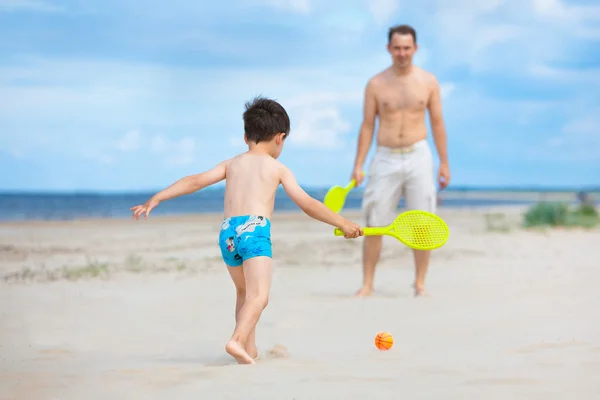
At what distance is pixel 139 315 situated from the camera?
539 centimetres

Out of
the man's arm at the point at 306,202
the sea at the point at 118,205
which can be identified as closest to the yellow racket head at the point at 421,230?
the man's arm at the point at 306,202

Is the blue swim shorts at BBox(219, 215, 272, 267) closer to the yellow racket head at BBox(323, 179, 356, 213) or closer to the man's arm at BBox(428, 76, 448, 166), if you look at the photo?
the yellow racket head at BBox(323, 179, 356, 213)

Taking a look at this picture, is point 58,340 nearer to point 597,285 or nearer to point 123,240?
point 597,285

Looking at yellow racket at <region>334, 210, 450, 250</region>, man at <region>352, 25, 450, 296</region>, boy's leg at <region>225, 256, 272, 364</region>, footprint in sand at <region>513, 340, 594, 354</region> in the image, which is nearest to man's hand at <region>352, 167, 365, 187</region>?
man at <region>352, 25, 450, 296</region>

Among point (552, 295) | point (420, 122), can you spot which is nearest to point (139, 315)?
point (420, 122)

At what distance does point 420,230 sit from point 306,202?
1.13 metres

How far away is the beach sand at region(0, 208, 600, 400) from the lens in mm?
3096

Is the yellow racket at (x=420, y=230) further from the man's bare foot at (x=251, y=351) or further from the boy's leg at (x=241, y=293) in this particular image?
the man's bare foot at (x=251, y=351)

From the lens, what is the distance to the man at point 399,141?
5945 mm

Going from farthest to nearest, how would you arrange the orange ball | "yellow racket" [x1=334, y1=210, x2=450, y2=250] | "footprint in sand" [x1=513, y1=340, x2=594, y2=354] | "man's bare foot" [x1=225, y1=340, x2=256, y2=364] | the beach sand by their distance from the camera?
1. "yellow racket" [x1=334, y1=210, x2=450, y2=250]
2. the orange ball
3. "footprint in sand" [x1=513, y1=340, x2=594, y2=354]
4. "man's bare foot" [x1=225, y1=340, x2=256, y2=364]
5. the beach sand

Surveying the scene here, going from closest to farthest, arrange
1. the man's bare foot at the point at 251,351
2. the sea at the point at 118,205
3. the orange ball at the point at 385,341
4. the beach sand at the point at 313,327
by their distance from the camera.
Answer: the beach sand at the point at 313,327 < the man's bare foot at the point at 251,351 < the orange ball at the point at 385,341 < the sea at the point at 118,205

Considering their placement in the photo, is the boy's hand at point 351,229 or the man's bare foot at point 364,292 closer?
the boy's hand at point 351,229

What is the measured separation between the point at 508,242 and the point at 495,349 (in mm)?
6160

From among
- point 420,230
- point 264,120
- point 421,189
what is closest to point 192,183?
point 264,120
